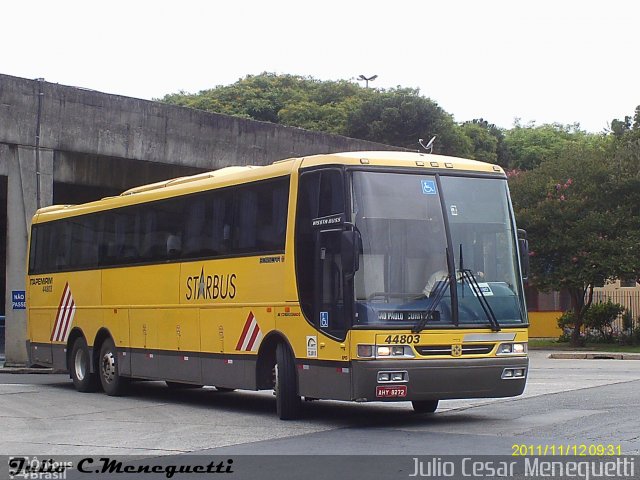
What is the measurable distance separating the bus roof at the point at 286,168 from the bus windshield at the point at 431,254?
21 cm

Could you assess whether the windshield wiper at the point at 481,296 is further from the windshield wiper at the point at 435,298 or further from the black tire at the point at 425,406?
the black tire at the point at 425,406

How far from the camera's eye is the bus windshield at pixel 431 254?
1386cm

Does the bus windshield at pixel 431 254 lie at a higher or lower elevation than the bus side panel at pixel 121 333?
higher

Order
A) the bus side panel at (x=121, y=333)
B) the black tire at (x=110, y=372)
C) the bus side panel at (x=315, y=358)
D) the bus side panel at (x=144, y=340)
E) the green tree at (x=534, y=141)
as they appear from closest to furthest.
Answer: the bus side panel at (x=315, y=358) < the bus side panel at (x=144, y=340) < the bus side panel at (x=121, y=333) < the black tire at (x=110, y=372) < the green tree at (x=534, y=141)

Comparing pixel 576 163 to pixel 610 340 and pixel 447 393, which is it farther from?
pixel 447 393

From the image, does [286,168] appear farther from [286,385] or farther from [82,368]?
[82,368]

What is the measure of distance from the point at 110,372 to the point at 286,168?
7041mm

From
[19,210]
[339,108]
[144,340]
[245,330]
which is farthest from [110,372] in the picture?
[339,108]

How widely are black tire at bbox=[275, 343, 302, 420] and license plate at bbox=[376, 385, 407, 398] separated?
1674 mm

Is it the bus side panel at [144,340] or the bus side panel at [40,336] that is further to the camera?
the bus side panel at [40,336]

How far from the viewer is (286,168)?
50.1 ft

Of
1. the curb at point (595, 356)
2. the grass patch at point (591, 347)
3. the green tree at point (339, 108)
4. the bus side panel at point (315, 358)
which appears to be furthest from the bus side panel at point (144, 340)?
the green tree at point (339, 108)

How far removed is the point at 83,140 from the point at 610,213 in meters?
18.6

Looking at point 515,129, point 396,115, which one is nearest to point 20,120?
point 396,115
